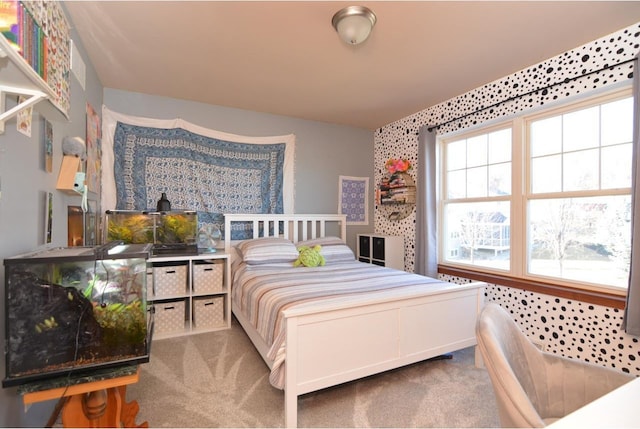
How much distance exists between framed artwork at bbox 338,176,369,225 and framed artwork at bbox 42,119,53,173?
304 cm

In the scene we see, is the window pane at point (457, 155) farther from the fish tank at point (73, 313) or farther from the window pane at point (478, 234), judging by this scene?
the fish tank at point (73, 313)

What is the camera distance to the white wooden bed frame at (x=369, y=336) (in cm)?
156

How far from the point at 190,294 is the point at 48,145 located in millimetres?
1698

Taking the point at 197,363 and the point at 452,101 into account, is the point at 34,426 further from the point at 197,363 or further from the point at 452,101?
the point at 452,101

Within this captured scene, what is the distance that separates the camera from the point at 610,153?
217 centimetres

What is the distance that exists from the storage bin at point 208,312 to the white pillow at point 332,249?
3.43 ft

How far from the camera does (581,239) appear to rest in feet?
7.63

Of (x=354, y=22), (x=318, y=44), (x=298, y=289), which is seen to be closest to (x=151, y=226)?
(x=298, y=289)

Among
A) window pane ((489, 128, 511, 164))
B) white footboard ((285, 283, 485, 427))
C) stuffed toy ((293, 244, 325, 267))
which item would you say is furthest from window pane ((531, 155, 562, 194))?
stuffed toy ((293, 244, 325, 267))

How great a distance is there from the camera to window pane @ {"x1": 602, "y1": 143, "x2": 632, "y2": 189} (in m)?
2.07

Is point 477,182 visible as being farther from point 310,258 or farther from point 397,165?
point 310,258

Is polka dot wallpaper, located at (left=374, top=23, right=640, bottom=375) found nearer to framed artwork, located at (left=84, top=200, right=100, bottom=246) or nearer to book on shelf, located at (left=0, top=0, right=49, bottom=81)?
book on shelf, located at (left=0, top=0, right=49, bottom=81)

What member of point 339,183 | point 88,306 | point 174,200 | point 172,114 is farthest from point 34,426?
point 339,183

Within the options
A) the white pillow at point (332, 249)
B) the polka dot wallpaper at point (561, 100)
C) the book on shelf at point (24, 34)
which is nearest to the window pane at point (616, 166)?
the polka dot wallpaper at point (561, 100)
